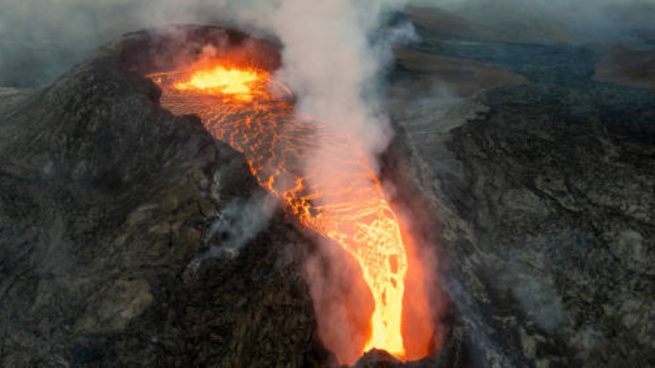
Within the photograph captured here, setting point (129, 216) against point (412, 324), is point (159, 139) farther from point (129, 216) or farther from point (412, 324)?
point (412, 324)

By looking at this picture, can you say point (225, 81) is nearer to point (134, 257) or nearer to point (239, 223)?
point (239, 223)

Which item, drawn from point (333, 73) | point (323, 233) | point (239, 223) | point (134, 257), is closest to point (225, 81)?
point (333, 73)

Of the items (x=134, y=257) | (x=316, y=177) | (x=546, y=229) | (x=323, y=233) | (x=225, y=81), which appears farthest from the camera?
→ (x=225, y=81)

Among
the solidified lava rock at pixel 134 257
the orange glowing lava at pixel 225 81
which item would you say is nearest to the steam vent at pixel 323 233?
the solidified lava rock at pixel 134 257

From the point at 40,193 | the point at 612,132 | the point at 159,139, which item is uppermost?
the point at 612,132

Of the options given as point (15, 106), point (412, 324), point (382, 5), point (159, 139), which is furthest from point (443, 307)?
point (382, 5)

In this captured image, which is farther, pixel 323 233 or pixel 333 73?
pixel 333 73

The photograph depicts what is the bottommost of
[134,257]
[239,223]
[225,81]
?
[225,81]
